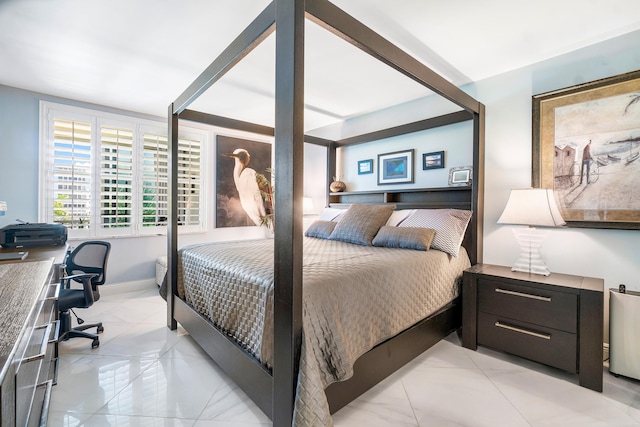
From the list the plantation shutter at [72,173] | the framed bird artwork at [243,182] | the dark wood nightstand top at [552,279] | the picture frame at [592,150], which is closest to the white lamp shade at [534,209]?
the picture frame at [592,150]

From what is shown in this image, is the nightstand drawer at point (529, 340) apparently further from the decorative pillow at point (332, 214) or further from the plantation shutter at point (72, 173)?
the plantation shutter at point (72, 173)

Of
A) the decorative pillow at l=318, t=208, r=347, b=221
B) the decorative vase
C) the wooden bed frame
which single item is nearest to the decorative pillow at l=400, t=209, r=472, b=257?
the wooden bed frame

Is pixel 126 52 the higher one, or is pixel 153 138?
pixel 126 52

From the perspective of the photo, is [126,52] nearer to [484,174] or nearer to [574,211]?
[484,174]

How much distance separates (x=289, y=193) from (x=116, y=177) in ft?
11.6

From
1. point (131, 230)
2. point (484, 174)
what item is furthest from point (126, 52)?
point (484, 174)

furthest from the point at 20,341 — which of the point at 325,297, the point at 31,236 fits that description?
the point at 31,236

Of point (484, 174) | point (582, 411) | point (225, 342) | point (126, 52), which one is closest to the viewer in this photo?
point (582, 411)

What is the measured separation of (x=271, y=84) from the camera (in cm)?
312

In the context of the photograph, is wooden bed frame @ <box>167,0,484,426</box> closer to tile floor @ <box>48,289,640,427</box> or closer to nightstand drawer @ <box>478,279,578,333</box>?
tile floor @ <box>48,289,640,427</box>

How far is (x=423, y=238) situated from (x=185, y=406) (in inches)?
82.1

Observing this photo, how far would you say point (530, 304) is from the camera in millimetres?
2145

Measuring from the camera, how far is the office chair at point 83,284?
7.55 feet

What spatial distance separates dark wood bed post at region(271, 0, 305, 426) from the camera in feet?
4.23
